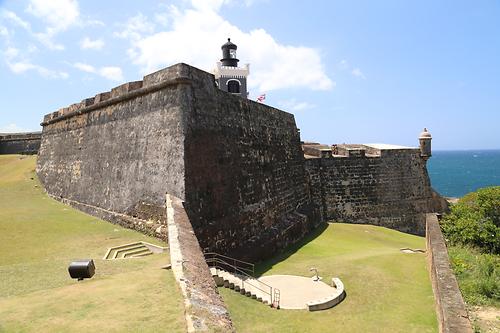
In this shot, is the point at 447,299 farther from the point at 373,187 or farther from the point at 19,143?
the point at 19,143

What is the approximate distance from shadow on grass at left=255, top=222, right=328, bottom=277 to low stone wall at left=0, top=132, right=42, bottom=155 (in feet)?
78.7

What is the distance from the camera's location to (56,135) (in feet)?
64.3

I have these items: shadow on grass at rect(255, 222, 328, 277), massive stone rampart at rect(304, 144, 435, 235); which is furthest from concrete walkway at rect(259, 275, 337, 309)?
massive stone rampart at rect(304, 144, 435, 235)

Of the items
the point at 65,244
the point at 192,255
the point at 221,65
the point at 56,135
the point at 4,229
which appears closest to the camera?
the point at 192,255

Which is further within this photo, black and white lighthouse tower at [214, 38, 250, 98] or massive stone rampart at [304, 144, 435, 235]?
black and white lighthouse tower at [214, 38, 250, 98]

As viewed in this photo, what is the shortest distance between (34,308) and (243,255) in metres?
7.54

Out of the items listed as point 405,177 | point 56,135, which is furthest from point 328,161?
point 56,135

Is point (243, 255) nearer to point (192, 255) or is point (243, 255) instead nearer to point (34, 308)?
point (192, 255)

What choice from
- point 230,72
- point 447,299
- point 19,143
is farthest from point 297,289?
point 230,72

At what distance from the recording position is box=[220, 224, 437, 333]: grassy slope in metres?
8.31

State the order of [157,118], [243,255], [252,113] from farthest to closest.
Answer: [252,113]
[243,255]
[157,118]

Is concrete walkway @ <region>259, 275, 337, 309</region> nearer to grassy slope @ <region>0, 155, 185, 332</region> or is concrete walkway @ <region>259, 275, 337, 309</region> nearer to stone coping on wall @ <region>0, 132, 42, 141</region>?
grassy slope @ <region>0, 155, 185, 332</region>

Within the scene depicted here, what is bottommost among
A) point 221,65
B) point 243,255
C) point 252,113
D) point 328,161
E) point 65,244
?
point 243,255

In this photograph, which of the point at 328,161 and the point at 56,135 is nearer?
the point at 56,135
